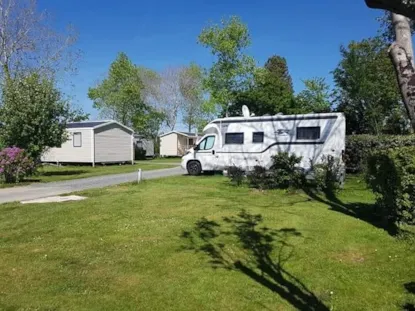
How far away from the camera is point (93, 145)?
28.6 m

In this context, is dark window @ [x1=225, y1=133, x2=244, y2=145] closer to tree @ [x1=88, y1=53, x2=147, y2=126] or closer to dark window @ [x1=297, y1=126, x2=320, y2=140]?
dark window @ [x1=297, y1=126, x2=320, y2=140]

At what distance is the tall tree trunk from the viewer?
187cm

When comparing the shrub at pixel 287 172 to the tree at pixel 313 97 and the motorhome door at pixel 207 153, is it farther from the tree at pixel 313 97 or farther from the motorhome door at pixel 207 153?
the tree at pixel 313 97

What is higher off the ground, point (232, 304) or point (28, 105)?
point (28, 105)

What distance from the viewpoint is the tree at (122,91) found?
41.7 metres

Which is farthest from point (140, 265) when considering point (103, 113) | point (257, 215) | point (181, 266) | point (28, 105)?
point (103, 113)

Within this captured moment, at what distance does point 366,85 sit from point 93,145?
18612 mm

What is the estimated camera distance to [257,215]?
28.6 feet

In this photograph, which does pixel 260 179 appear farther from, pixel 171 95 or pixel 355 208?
pixel 171 95

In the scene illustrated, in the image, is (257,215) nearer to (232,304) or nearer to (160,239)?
(160,239)

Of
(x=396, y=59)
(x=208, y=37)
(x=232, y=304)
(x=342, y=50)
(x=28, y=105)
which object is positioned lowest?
(x=232, y=304)

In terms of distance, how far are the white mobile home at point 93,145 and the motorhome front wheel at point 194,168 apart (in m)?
11.6

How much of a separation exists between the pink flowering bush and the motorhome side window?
7548 millimetres

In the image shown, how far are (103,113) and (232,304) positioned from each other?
44260 millimetres
